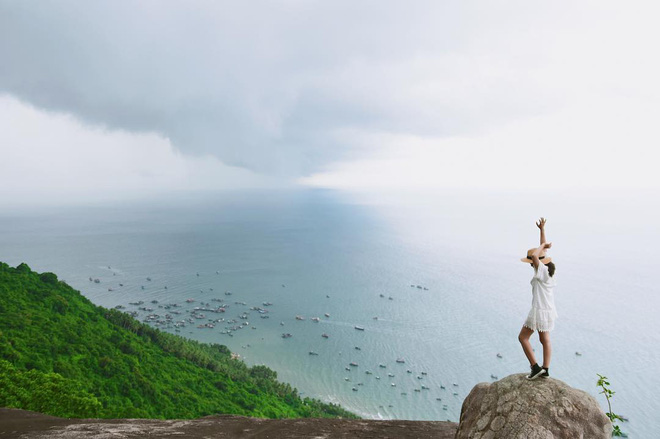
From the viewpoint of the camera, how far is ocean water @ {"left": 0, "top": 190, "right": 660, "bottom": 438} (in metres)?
55.7

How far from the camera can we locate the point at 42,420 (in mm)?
13375

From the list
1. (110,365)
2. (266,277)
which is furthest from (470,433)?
(266,277)

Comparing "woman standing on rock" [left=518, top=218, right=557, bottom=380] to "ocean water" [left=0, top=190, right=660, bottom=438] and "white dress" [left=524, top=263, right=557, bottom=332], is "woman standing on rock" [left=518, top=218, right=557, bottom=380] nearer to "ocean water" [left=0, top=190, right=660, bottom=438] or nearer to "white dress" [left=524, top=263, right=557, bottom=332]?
"white dress" [left=524, top=263, right=557, bottom=332]

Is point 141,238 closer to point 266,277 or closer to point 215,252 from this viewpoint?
point 215,252

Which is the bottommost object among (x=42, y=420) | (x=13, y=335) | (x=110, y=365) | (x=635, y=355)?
(x=635, y=355)

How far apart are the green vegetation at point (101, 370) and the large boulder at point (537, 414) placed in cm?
2191

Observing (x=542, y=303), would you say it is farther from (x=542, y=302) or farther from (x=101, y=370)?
(x=101, y=370)

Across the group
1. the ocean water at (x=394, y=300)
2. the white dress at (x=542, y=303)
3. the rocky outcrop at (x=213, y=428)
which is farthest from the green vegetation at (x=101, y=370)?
the white dress at (x=542, y=303)

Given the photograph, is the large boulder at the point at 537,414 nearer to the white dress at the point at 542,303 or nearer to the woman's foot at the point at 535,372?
the woman's foot at the point at 535,372

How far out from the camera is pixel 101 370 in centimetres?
3119

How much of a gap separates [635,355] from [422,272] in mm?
55853

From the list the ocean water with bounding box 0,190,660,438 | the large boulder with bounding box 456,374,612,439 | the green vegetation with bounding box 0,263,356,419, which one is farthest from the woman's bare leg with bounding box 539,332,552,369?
the ocean water with bounding box 0,190,660,438

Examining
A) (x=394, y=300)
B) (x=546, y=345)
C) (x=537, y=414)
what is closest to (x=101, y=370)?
(x=537, y=414)

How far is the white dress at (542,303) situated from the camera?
911 cm
